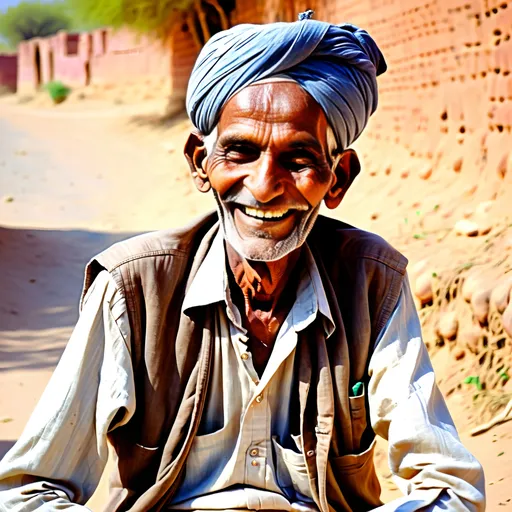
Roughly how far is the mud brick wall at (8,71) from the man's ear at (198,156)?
31.6 meters

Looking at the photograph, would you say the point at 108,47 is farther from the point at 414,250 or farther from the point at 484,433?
the point at 484,433

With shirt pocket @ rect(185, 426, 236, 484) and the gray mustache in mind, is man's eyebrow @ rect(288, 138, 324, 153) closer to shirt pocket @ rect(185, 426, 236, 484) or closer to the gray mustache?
the gray mustache

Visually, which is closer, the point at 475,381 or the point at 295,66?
the point at 295,66

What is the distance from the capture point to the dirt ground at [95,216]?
5.21 metres

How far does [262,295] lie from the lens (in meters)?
1.96

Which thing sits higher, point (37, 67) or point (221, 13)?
point (221, 13)

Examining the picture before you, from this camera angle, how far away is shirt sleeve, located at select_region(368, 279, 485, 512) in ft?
5.82

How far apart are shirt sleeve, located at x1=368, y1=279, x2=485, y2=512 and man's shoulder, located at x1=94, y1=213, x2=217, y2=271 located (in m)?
0.47

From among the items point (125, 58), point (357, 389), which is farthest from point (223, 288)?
point (125, 58)

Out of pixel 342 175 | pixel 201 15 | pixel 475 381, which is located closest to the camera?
pixel 342 175

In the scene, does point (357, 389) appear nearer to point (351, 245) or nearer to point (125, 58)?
point (351, 245)

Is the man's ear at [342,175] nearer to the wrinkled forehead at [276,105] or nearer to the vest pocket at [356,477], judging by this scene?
the wrinkled forehead at [276,105]

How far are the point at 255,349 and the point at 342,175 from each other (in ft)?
1.43

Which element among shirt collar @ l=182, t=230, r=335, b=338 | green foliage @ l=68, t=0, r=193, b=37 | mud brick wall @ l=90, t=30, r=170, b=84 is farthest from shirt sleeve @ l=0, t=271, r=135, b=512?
mud brick wall @ l=90, t=30, r=170, b=84
